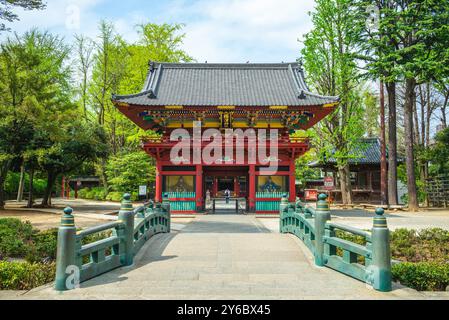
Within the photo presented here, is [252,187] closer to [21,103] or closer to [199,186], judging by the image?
[199,186]

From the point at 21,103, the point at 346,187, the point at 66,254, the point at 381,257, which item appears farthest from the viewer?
the point at 346,187

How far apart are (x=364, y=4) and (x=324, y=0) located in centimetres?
296

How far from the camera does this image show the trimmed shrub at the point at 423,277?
7.14 metres

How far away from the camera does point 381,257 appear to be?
6.27 metres

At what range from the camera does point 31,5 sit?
16844mm

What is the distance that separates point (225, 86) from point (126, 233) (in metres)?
20.8

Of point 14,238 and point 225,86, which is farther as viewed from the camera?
point 225,86

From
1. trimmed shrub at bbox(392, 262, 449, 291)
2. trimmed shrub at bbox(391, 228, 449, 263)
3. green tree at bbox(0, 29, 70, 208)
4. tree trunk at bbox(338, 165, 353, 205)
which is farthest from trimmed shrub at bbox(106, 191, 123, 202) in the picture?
trimmed shrub at bbox(392, 262, 449, 291)

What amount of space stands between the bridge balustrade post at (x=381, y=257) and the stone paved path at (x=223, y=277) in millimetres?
196

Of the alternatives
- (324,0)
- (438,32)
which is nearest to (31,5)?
(324,0)

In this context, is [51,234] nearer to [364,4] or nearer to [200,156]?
[200,156]

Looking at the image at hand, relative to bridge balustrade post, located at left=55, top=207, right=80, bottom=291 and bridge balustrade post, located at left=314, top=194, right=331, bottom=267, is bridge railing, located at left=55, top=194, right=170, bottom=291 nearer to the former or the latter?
bridge balustrade post, located at left=55, top=207, right=80, bottom=291

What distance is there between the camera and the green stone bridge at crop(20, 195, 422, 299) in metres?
6.24

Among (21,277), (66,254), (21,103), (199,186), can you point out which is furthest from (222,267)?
(21,103)
